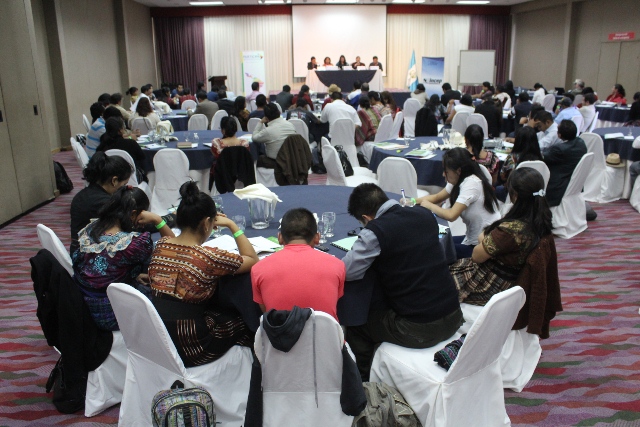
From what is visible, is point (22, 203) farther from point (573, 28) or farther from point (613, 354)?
point (573, 28)

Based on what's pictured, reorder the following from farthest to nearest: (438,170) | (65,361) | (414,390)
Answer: (438,170), (65,361), (414,390)

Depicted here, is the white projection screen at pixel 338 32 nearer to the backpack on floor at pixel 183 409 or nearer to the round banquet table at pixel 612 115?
the round banquet table at pixel 612 115

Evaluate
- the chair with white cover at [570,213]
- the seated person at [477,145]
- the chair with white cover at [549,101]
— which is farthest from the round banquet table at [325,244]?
the chair with white cover at [549,101]

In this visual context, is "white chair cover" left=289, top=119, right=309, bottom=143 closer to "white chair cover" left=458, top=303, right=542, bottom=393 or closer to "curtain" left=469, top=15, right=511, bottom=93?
"white chair cover" left=458, top=303, right=542, bottom=393

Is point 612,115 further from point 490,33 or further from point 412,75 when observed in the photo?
point 490,33

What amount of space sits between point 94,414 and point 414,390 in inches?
64.6

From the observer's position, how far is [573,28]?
16188 millimetres

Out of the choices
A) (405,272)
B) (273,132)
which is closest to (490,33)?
(273,132)

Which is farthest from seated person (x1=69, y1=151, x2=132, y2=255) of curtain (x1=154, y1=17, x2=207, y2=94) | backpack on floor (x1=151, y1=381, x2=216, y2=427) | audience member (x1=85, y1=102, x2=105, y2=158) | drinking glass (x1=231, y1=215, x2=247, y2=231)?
curtain (x1=154, y1=17, x2=207, y2=94)

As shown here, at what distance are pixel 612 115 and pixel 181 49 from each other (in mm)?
13474

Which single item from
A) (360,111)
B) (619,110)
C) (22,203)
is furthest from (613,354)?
(619,110)

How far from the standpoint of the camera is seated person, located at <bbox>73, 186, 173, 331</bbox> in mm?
2654

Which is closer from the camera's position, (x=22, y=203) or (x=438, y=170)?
(x=438, y=170)

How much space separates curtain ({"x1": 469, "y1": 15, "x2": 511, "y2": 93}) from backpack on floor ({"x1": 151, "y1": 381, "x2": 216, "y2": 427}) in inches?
755
